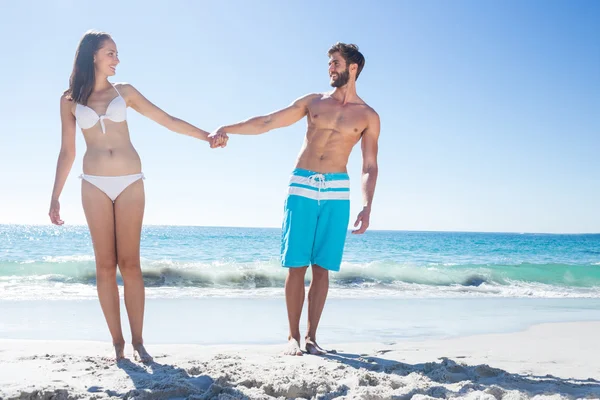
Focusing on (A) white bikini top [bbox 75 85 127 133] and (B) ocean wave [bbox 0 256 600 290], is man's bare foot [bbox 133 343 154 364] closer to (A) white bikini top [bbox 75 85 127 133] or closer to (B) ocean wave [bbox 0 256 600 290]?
(A) white bikini top [bbox 75 85 127 133]

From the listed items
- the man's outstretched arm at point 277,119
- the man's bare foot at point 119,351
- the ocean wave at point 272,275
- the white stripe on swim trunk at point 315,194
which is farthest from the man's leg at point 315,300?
the ocean wave at point 272,275

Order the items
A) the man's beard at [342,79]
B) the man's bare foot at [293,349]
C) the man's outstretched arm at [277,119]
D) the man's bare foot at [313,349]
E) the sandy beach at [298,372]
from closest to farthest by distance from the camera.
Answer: the sandy beach at [298,372], the man's bare foot at [293,349], the man's bare foot at [313,349], the man's beard at [342,79], the man's outstretched arm at [277,119]

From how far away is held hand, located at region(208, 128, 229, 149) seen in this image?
13.9ft

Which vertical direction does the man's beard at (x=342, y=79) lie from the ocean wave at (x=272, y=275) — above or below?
above

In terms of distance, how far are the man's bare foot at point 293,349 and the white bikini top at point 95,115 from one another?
6.32ft

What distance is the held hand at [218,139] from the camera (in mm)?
4250

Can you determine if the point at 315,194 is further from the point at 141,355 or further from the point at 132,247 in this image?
the point at 141,355

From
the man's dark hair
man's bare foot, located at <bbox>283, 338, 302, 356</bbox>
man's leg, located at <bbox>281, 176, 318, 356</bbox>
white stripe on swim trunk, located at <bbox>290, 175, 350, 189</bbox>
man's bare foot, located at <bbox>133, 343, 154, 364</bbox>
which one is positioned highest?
the man's dark hair

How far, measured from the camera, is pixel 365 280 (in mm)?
13250

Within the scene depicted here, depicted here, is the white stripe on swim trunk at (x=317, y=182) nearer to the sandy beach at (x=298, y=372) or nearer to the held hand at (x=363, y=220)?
the held hand at (x=363, y=220)

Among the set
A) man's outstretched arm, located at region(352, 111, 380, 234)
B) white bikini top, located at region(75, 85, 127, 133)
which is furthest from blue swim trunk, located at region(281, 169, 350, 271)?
white bikini top, located at region(75, 85, 127, 133)

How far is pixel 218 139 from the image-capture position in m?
4.27

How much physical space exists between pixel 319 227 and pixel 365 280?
959 centimetres

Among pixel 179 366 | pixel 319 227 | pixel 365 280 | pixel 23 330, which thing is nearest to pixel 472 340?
pixel 319 227
